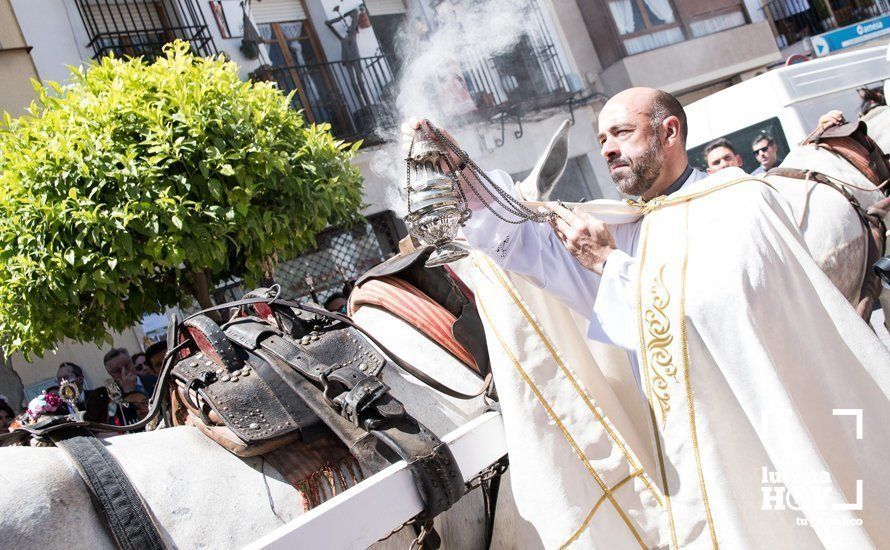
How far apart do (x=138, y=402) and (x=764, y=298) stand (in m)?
4.11

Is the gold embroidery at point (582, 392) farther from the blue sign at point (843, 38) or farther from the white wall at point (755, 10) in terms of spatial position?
the white wall at point (755, 10)

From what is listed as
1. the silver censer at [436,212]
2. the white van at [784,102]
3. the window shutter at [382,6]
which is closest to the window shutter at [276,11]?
the window shutter at [382,6]

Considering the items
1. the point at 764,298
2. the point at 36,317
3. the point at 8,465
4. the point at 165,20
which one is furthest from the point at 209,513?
the point at 165,20

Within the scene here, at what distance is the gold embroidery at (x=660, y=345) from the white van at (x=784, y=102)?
5.88 m

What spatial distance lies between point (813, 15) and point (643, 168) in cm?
1953

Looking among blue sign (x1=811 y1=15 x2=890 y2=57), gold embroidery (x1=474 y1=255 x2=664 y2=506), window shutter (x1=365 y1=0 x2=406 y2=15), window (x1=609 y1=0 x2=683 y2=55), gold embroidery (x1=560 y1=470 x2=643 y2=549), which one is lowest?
gold embroidery (x1=560 y1=470 x2=643 y2=549)

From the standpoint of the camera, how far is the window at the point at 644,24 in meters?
15.3

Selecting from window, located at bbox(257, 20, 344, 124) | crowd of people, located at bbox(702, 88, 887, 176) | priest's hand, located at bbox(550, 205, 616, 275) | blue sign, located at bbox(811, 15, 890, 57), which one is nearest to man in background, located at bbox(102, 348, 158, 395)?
priest's hand, located at bbox(550, 205, 616, 275)

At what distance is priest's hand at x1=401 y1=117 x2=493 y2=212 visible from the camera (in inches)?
80.1

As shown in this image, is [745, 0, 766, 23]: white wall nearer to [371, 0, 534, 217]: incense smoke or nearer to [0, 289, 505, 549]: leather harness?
[371, 0, 534, 217]: incense smoke

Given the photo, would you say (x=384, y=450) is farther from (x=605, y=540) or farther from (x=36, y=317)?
(x=36, y=317)

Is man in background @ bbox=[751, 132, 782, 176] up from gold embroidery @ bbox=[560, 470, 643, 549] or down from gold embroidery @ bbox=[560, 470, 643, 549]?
up

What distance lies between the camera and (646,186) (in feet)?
8.40

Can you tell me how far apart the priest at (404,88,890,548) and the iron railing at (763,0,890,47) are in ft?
59.8
